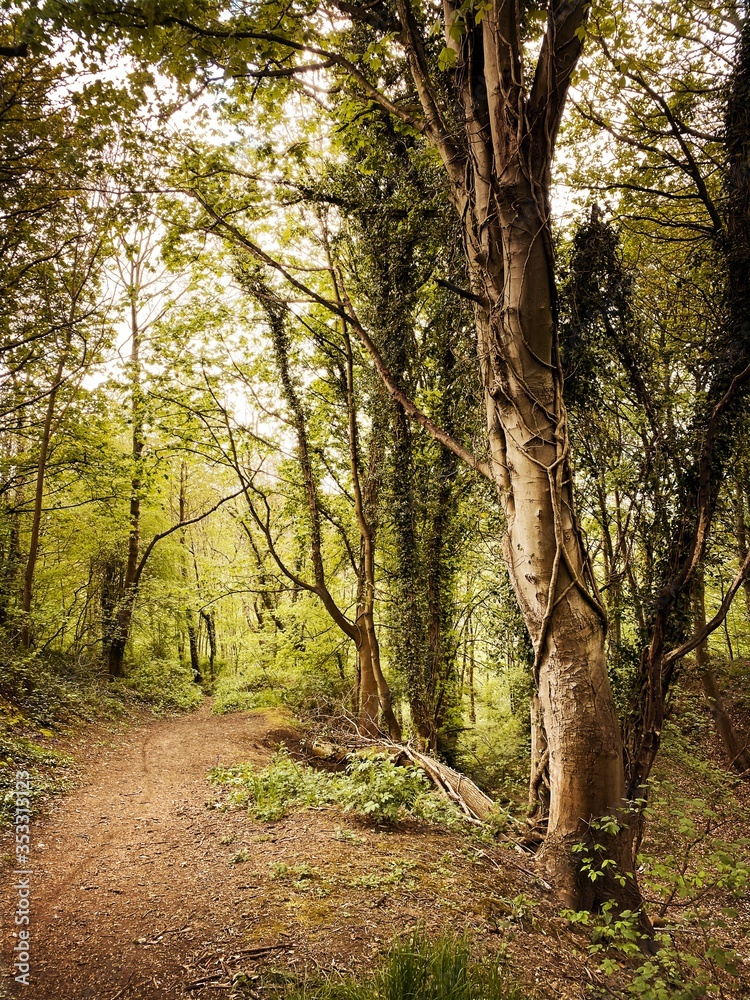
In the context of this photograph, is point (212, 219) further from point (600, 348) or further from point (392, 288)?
point (600, 348)

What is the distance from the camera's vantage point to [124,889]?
353 centimetres

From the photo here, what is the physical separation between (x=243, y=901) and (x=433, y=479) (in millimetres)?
6009

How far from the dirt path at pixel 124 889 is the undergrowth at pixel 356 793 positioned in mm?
500

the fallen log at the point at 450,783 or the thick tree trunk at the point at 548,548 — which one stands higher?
the thick tree trunk at the point at 548,548

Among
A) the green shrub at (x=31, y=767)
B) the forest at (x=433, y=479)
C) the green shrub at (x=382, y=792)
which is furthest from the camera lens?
the green shrub at (x=31, y=767)

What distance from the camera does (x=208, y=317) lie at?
10203 mm

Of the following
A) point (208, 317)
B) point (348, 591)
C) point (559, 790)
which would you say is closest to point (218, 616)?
point (348, 591)

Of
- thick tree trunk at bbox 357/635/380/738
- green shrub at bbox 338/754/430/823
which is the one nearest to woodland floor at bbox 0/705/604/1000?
green shrub at bbox 338/754/430/823

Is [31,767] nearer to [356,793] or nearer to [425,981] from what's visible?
[356,793]

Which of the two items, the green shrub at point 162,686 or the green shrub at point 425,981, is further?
the green shrub at point 162,686

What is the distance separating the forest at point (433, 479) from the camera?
3.03 m

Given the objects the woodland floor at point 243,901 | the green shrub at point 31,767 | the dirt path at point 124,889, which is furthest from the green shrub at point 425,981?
the green shrub at point 31,767

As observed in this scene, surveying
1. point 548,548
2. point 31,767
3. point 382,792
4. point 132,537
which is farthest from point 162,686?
point 548,548

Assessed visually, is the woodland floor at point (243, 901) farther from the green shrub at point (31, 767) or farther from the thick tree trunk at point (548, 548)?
the thick tree trunk at point (548, 548)
